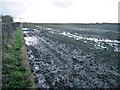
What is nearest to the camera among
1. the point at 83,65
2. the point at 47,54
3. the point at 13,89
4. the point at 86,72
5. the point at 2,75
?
the point at 13,89

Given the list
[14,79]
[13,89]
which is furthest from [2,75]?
[13,89]

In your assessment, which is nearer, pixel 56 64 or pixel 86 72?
pixel 86 72

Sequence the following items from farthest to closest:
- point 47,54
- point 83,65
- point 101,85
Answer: point 47,54 < point 83,65 < point 101,85

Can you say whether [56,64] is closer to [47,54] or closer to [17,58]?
[17,58]

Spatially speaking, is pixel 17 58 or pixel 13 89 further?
pixel 17 58

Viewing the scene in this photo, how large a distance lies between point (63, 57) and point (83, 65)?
11.0 ft

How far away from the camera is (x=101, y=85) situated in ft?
46.6

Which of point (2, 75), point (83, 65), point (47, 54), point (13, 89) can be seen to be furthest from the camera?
point (47, 54)

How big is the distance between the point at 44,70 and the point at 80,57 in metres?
5.47

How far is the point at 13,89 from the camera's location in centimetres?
1302

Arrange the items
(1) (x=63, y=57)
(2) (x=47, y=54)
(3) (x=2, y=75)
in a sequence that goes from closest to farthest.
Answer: (3) (x=2, y=75) < (1) (x=63, y=57) < (2) (x=47, y=54)

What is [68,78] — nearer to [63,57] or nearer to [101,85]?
[101,85]

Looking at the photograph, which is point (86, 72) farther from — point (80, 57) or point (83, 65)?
point (80, 57)

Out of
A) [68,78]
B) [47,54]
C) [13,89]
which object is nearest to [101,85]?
[68,78]
